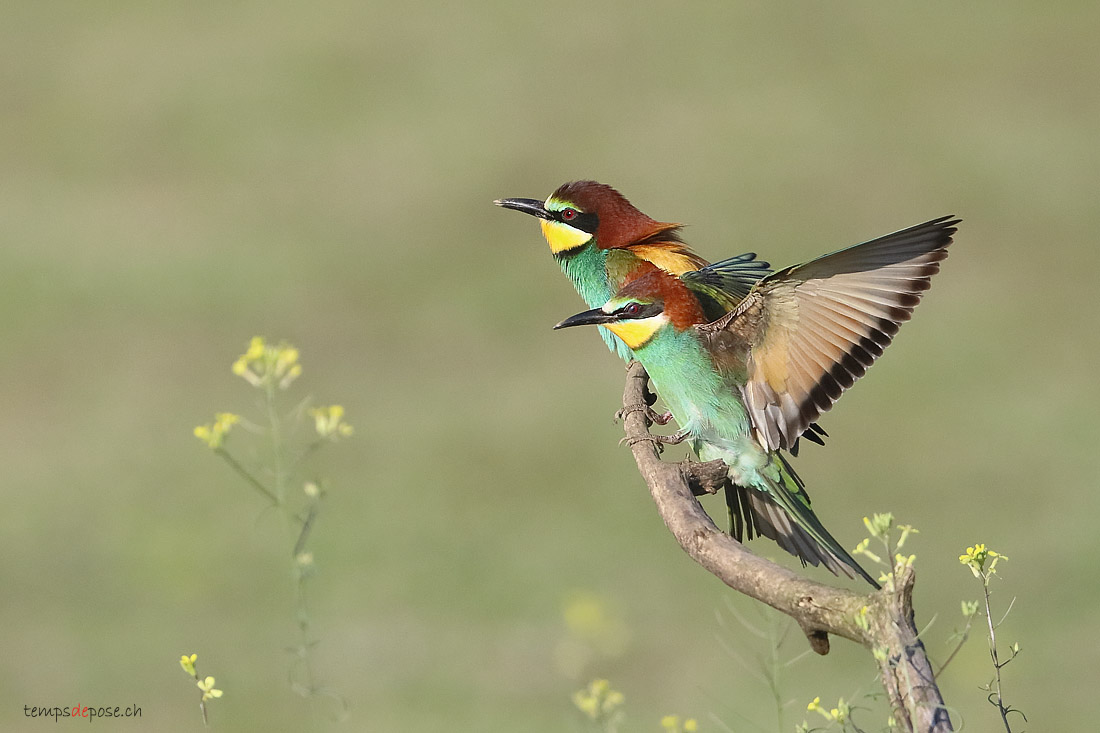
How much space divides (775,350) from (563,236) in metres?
1.30

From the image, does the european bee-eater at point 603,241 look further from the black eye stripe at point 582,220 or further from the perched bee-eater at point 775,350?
the perched bee-eater at point 775,350

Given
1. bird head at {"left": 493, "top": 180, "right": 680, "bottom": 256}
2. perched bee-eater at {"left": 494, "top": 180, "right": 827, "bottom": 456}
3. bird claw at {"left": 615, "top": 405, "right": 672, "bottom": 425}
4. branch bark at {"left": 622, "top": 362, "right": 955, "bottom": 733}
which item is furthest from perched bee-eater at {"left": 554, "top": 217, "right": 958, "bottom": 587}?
bird head at {"left": 493, "top": 180, "right": 680, "bottom": 256}

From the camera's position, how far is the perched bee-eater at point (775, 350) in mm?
2066

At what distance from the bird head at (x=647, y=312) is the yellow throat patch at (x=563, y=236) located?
104 centimetres

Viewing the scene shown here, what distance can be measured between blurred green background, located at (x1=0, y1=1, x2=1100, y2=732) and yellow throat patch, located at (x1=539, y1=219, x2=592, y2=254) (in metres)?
0.80

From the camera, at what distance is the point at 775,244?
784cm

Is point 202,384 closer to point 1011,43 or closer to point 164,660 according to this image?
point 164,660

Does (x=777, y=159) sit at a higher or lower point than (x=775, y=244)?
higher

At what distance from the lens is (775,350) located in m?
2.24

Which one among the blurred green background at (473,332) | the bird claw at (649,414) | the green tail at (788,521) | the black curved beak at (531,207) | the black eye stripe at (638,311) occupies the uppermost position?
the blurred green background at (473,332)

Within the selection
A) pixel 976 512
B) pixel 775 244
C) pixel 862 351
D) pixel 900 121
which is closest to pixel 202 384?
pixel 775 244

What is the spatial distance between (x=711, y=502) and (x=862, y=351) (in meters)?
1.73

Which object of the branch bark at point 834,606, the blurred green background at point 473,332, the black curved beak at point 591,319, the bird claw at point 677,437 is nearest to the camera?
the branch bark at point 834,606

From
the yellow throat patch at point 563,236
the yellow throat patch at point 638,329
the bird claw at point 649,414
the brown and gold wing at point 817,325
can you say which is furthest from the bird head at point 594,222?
the brown and gold wing at point 817,325
